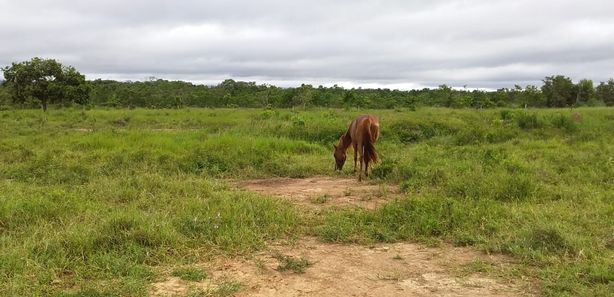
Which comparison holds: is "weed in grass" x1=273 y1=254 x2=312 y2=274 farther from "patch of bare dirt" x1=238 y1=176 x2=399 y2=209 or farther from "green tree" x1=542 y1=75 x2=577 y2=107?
"green tree" x1=542 y1=75 x2=577 y2=107

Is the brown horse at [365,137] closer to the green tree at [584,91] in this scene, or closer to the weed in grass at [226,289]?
the weed in grass at [226,289]

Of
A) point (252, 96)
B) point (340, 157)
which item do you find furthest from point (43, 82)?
point (340, 157)

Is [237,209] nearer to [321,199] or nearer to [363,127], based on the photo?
[321,199]

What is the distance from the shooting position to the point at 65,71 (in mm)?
31688

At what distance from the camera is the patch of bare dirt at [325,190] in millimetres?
A: 7971

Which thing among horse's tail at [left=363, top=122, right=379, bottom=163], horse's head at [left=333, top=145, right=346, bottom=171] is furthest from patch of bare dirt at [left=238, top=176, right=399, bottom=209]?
horse's head at [left=333, top=145, right=346, bottom=171]

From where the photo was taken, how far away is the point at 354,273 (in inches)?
193

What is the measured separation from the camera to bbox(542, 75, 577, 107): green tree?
37312 millimetres

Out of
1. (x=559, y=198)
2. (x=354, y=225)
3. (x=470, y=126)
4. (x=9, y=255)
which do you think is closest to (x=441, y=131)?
(x=470, y=126)

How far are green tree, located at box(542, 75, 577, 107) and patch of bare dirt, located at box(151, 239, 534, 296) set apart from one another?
36.1 m

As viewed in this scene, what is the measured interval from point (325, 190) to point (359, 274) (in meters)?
4.09

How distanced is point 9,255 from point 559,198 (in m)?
7.17

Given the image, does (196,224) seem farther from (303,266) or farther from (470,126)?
(470,126)

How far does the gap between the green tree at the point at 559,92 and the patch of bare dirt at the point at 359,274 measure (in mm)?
36133
